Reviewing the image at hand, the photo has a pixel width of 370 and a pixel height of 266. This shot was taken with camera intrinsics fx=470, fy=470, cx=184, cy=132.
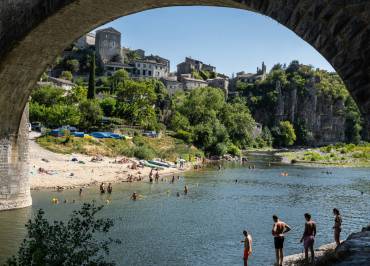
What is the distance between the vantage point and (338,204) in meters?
28.1

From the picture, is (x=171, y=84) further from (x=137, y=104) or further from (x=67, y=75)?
(x=137, y=104)

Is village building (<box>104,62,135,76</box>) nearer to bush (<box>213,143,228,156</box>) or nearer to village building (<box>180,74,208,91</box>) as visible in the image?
village building (<box>180,74,208,91</box>)

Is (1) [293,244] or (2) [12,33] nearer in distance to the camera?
(2) [12,33]

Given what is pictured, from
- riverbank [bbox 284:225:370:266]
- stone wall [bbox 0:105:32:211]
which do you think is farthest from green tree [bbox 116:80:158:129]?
riverbank [bbox 284:225:370:266]

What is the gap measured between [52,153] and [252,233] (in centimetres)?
2812

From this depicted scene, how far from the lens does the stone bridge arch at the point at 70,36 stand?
485 cm

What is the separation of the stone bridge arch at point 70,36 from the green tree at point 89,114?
131 feet

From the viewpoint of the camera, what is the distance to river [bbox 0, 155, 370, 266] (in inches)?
639

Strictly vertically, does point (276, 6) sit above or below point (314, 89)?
below

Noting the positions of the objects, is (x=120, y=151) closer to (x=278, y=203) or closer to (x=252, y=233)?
(x=278, y=203)

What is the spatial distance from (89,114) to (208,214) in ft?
128

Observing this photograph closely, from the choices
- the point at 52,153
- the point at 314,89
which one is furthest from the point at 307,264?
the point at 314,89

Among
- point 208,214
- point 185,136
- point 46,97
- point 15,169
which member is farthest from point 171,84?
point 15,169

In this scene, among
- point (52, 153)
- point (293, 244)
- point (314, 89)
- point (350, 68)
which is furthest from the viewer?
point (314, 89)
